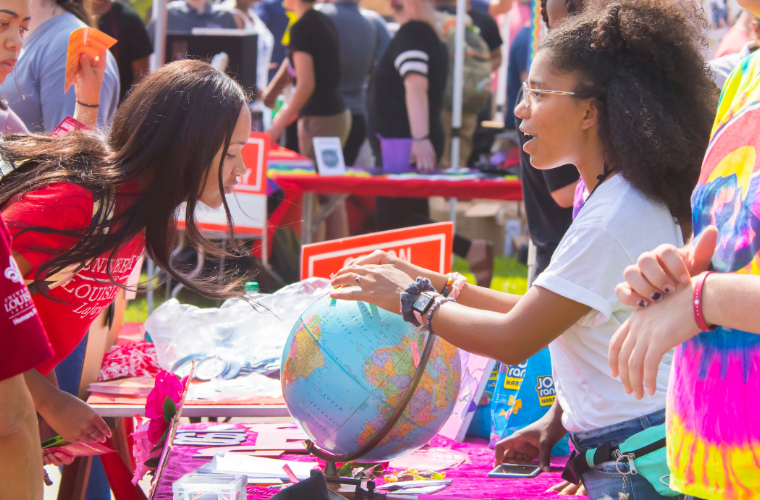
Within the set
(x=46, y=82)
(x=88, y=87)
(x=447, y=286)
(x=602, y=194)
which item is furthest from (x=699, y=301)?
(x=46, y=82)

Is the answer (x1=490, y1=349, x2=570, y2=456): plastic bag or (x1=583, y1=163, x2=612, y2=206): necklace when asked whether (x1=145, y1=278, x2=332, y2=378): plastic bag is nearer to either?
(x1=490, y1=349, x2=570, y2=456): plastic bag

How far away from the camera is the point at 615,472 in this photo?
1803mm

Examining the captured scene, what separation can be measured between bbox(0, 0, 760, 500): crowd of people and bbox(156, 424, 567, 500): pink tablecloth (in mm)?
103

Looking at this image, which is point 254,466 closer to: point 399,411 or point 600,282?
point 399,411

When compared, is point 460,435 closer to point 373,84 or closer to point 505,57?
point 373,84

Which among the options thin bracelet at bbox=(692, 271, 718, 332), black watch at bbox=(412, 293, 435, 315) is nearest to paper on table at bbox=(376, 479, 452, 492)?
black watch at bbox=(412, 293, 435, 315)

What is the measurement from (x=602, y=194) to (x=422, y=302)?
1.64 ft

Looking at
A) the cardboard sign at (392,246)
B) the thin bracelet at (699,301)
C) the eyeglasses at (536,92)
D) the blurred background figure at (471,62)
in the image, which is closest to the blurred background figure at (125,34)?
the cardboard sign at (392,246)

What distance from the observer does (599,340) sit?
5.97 ft

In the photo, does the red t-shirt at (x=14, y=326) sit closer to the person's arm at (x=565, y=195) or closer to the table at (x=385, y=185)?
the person's arm at (x=565, y=195)

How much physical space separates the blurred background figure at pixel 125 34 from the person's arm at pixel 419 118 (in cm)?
214

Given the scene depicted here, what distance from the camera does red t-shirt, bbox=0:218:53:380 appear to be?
1159 millimetres

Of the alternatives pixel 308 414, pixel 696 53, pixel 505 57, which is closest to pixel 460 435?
pixel 308 414

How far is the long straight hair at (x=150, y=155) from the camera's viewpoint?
197 centimetres
